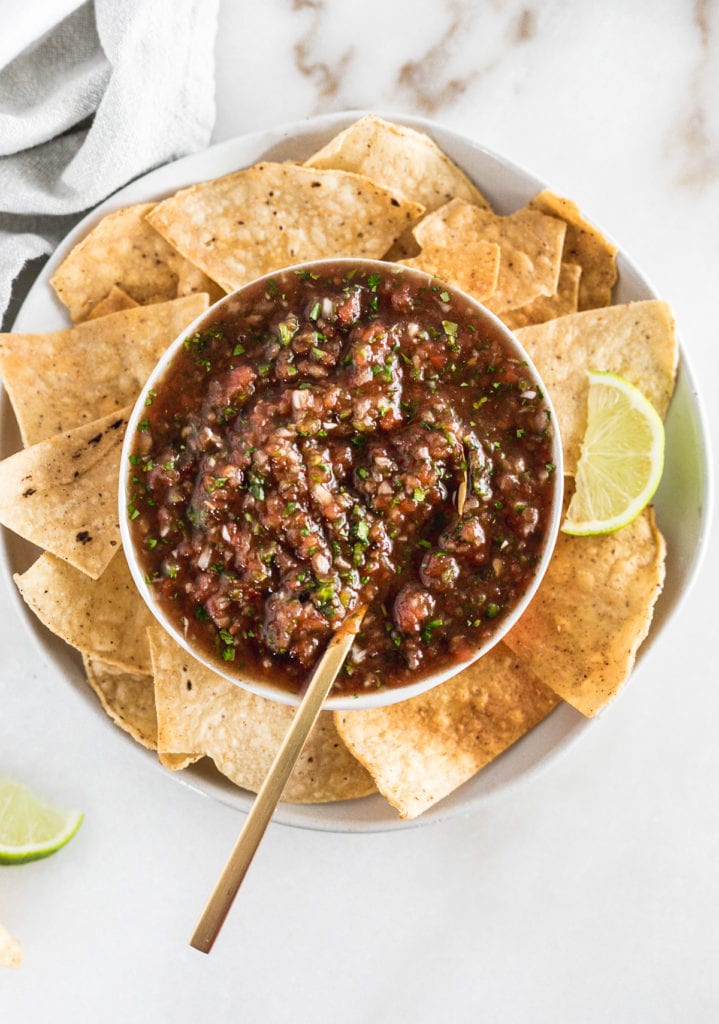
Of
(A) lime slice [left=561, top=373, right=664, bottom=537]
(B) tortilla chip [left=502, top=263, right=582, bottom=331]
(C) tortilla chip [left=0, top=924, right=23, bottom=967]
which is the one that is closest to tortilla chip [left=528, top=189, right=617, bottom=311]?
(B) tortilla chip [left=502, top=263, right=582, bottom=331]

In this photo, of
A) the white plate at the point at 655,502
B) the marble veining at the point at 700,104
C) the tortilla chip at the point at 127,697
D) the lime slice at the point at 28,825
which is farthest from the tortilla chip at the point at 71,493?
the marble veining at the point at 700,104

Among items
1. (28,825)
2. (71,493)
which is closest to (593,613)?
(71,493)

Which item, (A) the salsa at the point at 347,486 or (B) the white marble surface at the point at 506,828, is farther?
(B) the white marble surface at the point at 506,828

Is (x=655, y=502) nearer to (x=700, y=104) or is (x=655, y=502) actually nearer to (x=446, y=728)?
(x=446, y=728)

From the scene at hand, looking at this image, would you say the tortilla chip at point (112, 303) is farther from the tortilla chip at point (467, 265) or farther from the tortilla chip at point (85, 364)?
the tortilla chip at point (467, 265)

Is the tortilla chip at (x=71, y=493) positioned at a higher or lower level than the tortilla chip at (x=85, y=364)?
lower

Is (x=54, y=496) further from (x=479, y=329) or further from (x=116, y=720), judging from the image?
(x=479, y=329)
